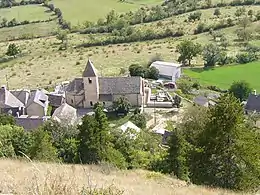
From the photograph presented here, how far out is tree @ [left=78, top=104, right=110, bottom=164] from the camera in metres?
22.0

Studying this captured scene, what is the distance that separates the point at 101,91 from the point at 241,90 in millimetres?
13306

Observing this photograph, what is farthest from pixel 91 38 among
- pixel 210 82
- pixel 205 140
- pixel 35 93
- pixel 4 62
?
pixel 205 140

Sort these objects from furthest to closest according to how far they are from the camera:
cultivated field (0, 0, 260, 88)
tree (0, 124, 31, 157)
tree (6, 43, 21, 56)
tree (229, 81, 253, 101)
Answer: tree (6, 43, 21, 56) → cultivated field (0, 0, 260, 88) → tree (229, 81, 253, 101) → tree (0, 124, 31, 157)

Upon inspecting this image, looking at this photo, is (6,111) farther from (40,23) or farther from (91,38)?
(40,23)

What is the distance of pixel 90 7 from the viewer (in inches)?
3597

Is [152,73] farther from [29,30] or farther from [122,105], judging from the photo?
[29,30]

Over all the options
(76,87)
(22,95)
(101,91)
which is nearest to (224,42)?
(101,91)

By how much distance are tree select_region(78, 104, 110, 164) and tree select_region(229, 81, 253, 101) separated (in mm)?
21850

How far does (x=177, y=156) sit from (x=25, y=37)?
206ft

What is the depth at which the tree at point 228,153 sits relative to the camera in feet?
50.0

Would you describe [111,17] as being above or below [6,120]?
above

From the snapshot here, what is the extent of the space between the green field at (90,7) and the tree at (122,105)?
4757cm

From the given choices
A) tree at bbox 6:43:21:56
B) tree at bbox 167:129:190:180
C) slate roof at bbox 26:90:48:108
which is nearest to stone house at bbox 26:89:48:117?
slate roof at bbox 26:90:48:108

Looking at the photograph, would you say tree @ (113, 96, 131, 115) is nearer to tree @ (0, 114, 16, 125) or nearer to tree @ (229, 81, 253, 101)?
tree @ (0, 114, 16, 125)
